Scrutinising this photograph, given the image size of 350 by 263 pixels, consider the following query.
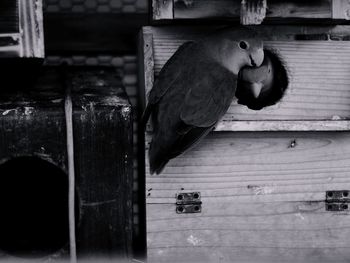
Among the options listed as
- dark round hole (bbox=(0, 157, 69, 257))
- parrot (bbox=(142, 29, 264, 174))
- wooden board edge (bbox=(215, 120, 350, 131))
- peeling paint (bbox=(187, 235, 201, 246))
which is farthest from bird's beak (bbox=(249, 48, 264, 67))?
dark round hole (bbox=(0, 157, 69, 257))

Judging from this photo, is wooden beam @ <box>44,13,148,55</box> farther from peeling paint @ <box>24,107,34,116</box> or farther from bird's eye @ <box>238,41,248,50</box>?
peeling paint @ <box>24,107,34,116</box>

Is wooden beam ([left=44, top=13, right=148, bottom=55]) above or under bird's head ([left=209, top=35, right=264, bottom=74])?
above

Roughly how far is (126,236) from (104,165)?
15 cm

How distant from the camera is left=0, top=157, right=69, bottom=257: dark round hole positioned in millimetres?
1680

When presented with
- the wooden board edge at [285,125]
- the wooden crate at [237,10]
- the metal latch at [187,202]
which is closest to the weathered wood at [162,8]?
the wooden crate at [237,10]

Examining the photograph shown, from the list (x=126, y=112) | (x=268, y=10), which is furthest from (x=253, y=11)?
(x=126, y=112)

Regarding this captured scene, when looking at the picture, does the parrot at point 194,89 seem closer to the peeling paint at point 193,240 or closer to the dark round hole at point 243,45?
the dark round hole at point 243,45

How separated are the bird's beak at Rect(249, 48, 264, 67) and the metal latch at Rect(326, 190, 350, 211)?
31 centimetres

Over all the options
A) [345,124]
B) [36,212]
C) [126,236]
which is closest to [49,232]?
[36,212]

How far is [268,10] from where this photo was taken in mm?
1421

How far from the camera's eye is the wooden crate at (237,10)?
4.64 ft

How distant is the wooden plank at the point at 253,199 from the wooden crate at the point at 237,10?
24 cm

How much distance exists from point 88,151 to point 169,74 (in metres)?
0.22

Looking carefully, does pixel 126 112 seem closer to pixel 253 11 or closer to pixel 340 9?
pixel 253 11
